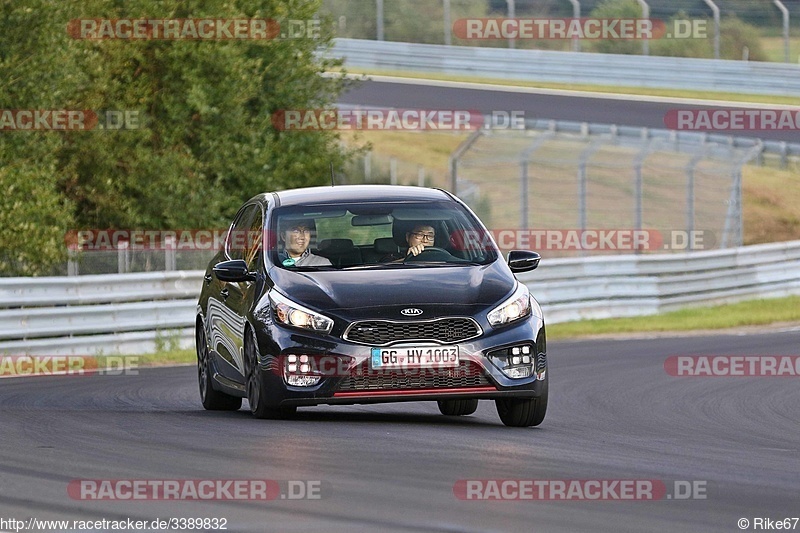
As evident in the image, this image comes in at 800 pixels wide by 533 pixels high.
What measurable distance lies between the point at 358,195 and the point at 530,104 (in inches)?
1191

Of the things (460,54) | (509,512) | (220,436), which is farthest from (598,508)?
(460,54)

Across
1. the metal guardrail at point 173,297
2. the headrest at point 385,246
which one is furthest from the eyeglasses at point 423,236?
the metal guardrail at point 173,297

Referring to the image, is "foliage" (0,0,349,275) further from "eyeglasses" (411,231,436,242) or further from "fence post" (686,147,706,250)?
"eyeglasses" (411,231,436,242)

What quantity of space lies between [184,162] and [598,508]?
761 inches

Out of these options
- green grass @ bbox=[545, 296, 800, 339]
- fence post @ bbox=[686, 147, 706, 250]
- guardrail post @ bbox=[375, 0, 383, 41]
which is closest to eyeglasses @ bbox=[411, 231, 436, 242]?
green grass @ bbox=[545, 296, 800, 339]

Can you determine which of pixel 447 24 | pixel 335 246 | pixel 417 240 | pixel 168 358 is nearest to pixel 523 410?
pixel 417 240

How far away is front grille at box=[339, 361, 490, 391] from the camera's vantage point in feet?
33.0

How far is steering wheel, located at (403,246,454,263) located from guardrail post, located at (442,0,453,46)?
3084cm

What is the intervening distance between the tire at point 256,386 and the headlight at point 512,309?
147 cm

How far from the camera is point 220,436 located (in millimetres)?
9891

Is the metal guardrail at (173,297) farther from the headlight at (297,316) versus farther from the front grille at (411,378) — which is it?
the front grille at (411,378)

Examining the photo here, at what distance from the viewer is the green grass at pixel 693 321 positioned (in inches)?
910

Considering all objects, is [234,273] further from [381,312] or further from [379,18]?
[379,18]

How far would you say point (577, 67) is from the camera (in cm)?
4400
